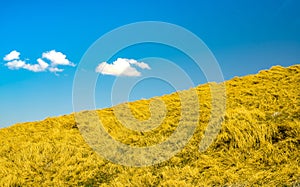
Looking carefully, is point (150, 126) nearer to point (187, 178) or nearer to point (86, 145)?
point (86, 145)

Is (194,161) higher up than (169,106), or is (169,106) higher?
(169,106)

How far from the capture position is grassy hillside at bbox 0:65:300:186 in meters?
5.01

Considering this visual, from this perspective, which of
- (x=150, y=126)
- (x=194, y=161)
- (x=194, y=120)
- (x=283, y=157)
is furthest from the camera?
(x=150, y=126)

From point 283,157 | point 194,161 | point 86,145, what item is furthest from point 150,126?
point 283,157

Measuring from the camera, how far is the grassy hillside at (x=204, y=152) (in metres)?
5.01

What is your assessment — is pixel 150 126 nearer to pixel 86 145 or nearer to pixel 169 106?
pixel 169 106

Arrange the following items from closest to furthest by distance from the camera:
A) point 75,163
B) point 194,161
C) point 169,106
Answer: point 194,161 < point 75,163 < point 169,106

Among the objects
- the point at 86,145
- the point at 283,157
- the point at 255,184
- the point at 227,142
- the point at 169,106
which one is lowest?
the point at 255,184

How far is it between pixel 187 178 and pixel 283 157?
5.30ft

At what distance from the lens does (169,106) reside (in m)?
8.26

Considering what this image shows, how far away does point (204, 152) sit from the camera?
18.9 ft

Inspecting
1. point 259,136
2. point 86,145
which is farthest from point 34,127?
point 259,136

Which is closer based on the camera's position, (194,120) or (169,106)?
(194,120)

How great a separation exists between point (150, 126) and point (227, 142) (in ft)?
7.09
